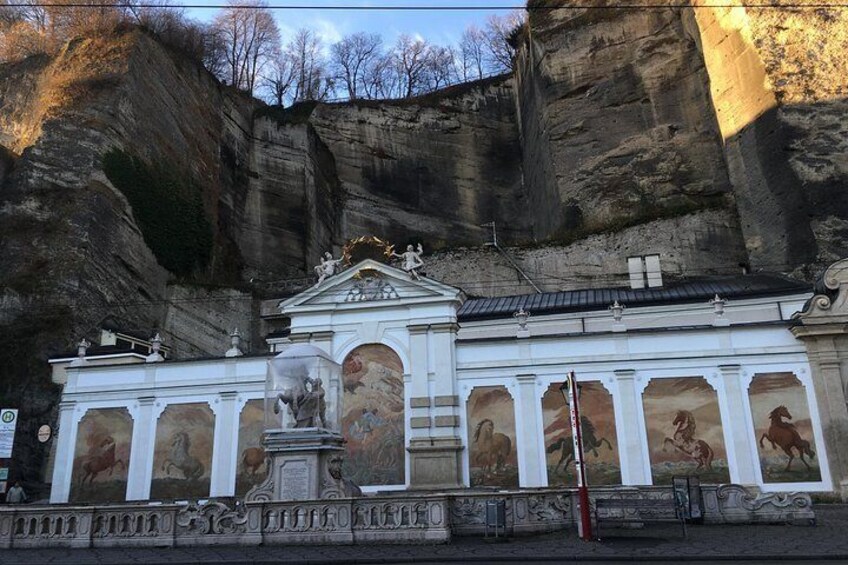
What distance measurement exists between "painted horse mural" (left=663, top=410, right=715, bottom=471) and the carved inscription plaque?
12867 mm

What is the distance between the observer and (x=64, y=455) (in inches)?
1020

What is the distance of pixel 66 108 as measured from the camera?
40250 millimetres

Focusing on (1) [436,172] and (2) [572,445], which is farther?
(1) [436,172]

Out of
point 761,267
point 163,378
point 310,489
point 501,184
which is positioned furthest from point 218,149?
point 310,489

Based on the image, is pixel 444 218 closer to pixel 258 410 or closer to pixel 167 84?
pixel 167 84

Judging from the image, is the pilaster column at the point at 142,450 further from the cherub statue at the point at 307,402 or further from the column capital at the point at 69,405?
the cherub statue at the point at 307,402

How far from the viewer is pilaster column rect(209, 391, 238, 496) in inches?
969

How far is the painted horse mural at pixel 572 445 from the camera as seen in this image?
22.7m

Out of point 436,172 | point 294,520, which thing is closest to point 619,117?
point 436,172

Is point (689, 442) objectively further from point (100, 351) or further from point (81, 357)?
point (100, 351)

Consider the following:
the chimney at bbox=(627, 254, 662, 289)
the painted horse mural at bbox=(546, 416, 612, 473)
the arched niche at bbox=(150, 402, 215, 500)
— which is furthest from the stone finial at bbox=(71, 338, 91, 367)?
the chimney at bbox=(627, 254, 662, 289)

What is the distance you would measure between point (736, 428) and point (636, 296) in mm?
11128

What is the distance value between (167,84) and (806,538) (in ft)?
154

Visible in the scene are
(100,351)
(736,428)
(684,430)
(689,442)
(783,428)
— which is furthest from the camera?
(100,351)
